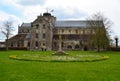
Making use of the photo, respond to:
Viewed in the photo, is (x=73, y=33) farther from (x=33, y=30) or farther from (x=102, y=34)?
(x=102, y=34)

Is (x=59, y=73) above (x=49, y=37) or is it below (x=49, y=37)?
A: below

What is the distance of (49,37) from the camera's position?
106 meters

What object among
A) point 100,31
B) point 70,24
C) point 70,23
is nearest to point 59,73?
point 100,31

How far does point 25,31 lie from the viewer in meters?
126

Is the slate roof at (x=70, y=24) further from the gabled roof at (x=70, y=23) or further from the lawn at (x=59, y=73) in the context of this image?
the lawn at (x=59, y=73)

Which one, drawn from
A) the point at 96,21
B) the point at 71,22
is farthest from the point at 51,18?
the point at 96,21

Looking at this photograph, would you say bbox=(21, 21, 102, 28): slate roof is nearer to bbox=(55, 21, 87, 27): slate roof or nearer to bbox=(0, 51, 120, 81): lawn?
bbox=(55, 21, 87, 27): slate roof

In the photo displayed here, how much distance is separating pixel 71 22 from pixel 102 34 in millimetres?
47129

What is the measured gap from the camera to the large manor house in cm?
10544

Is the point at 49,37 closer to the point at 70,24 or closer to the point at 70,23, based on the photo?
the point at 70,24

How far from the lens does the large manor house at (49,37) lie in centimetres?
10544

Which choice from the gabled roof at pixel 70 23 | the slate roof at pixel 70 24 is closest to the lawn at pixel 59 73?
the slate roof at pixel 70 24

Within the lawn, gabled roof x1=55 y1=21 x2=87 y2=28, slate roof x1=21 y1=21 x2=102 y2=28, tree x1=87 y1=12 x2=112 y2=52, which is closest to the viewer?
the lawn

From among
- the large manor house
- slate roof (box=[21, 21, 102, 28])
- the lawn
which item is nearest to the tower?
the large manor house
